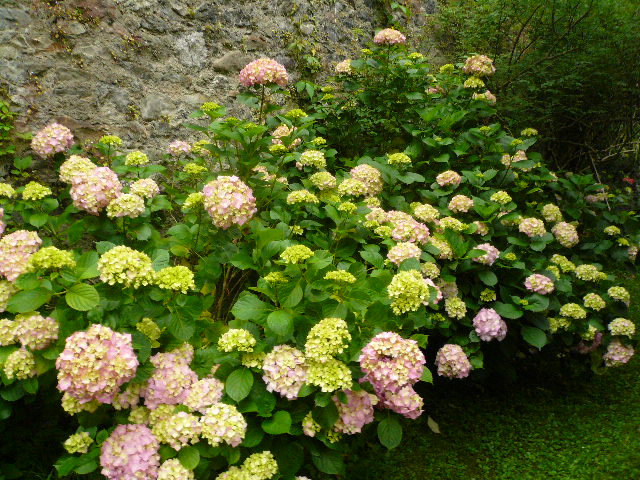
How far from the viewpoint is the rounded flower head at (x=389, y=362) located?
1.52 m

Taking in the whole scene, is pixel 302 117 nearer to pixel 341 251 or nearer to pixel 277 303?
pixel 341 251

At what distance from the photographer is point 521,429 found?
2.71 m

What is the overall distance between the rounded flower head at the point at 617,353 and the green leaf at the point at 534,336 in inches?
25.7

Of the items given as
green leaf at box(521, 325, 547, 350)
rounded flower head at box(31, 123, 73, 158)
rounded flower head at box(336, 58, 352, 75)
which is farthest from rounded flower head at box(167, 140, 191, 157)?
green leaf at box(521, 325, 547, 350)

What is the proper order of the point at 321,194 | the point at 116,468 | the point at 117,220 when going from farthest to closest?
the point at 321,194 → the point at 117,220 → the point at 116,468

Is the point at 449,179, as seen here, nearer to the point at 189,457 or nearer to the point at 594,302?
the point at 594,302

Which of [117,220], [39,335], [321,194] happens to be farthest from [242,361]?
[321,194]

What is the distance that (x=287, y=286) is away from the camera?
168cm

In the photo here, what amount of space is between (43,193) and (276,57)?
7.54 ft

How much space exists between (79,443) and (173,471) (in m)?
0.37

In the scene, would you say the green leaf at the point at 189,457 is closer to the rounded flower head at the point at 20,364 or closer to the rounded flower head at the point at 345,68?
the rounded flower head at the point at 20,364

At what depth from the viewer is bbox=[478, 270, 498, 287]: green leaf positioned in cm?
252

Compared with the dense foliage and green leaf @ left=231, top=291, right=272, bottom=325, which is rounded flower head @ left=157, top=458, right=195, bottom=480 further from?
the dense foliage

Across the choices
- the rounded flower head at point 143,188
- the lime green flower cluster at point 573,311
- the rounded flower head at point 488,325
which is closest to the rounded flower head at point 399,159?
the rounded flower head at point 488,325
